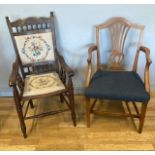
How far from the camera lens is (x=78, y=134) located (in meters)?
1.85

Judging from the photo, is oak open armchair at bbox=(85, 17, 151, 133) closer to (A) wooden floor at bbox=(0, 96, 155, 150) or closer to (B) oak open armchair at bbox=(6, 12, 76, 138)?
(A) wooden floor at bbox=(0, 96, 155, 150)

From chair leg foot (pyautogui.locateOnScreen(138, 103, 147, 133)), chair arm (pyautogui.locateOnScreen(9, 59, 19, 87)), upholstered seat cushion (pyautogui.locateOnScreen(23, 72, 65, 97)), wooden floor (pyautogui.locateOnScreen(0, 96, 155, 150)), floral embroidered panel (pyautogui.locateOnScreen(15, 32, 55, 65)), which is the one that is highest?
floral embroidered panel (pyautogui.locateOnScreen(15, 32, 55, 65))

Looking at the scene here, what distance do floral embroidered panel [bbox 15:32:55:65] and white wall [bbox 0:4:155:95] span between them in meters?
0.17

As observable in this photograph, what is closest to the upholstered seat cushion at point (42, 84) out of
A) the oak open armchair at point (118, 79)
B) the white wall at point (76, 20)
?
the oak open armchair at point (118, 79)

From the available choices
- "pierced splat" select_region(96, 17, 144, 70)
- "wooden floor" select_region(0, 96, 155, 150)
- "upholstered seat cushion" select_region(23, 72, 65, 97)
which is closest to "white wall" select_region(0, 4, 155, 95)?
"pierced splat" select_region(96, 17, 144, 70)

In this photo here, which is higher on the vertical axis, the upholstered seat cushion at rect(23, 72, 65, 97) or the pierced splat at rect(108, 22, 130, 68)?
the pierced splat at rect(108, 22, 130, 68)

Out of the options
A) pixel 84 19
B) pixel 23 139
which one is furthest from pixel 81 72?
pixel 23 139

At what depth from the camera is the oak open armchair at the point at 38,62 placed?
172 centimetres

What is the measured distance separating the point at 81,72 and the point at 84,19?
1.97 feet

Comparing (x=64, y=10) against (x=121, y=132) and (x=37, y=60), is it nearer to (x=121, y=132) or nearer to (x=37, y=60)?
(x=37, y=60)

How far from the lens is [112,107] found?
→ 7.11 feet

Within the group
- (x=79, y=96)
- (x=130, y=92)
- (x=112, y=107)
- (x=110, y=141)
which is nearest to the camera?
(x=130, y=92)

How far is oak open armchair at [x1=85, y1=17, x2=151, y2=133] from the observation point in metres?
1.61
